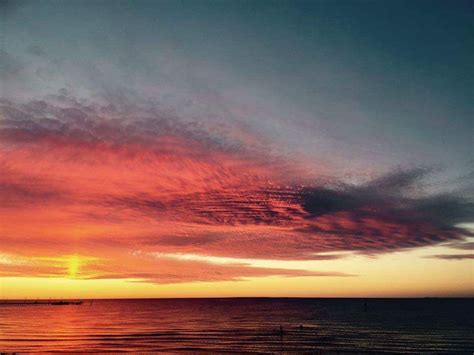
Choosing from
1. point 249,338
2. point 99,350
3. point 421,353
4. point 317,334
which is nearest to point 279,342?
point 249,338

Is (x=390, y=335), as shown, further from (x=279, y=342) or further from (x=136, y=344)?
(x=136, y=344)

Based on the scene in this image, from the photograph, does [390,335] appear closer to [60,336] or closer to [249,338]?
[249,338]

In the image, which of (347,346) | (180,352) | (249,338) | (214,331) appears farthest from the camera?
(214,331)

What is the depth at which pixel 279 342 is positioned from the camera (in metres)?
92.6

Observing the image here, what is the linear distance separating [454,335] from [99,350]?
90.4 metres

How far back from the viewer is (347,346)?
87500 millimetres

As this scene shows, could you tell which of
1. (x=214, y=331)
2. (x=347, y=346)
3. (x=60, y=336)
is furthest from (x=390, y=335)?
(x=60, y=336)

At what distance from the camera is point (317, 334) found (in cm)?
11069

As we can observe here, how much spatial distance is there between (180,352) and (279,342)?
25163mm

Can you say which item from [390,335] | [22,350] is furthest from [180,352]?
[390,335]

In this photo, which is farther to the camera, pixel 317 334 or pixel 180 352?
pixel 317 334

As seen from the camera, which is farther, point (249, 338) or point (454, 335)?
point (454, 335)

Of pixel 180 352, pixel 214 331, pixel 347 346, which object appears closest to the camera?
pixel 180 352

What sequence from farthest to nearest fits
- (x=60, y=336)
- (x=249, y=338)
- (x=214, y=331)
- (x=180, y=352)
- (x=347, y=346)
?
(x=214, y=331) < (x=60, y=336) < (x=249, y=338) < (x=347, y=346) < (x=180, y=352)
